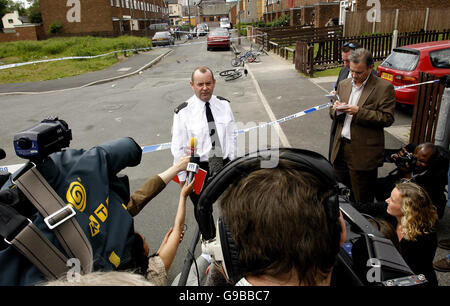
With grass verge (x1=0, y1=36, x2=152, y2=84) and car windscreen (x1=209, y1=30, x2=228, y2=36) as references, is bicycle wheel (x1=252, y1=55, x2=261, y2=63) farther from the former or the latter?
grass verge (x1=0, y1=36, x2=152, y2=84)

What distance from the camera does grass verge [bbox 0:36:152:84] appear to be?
1856 centimetres

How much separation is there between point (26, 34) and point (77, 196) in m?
50.3

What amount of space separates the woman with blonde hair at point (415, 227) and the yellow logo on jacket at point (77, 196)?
7.27ft

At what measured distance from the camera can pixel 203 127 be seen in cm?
338

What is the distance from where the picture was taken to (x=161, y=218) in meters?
4.31

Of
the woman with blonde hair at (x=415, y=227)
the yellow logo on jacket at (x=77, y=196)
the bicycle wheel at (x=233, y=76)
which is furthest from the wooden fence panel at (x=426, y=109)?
the bicycle wheel at (x=233, y=76)

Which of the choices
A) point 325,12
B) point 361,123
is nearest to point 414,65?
point 361,123

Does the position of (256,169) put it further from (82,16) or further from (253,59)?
(82,16)

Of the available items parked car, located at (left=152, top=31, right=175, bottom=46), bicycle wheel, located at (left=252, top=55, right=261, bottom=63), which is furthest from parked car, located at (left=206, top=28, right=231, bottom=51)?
parked car, located at (left=152, top=31, right=175, bottom=46)

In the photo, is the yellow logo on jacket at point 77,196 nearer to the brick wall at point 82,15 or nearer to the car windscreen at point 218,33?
the car windscreen at point 218,33

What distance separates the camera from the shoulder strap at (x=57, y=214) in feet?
3.80

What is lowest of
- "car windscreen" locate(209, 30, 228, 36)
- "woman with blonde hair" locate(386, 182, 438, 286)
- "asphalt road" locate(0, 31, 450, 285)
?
"asphalt road" locate(0, 31, 450, 285)

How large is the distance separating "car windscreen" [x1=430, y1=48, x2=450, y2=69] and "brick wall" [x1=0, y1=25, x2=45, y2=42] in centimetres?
4699

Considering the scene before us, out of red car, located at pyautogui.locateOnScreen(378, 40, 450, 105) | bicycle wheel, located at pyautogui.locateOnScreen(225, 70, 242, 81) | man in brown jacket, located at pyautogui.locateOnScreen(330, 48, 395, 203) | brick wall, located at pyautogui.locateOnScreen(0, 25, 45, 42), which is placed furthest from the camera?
brick wall, located at pyautogui.locateOnScreen(0, 25, 45, 42)
